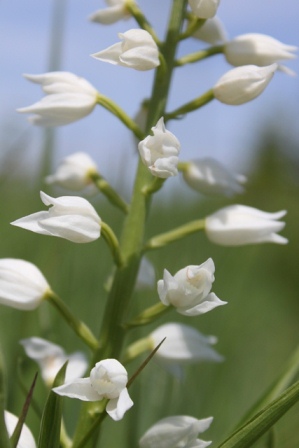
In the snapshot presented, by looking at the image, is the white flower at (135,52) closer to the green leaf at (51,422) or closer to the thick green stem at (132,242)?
the thick green stem at (132,242)

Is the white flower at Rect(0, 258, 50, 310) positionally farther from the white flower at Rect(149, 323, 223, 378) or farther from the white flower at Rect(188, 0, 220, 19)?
the white flower at Rect(188, 0, 220, 19)

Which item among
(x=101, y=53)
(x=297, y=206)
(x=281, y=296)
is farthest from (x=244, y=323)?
(x=297, y=206)

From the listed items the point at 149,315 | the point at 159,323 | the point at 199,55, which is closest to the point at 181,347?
the point at 149,315

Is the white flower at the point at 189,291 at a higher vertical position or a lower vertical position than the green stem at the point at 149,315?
higher

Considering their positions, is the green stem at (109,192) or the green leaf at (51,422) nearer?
the green leaf at (51,422)

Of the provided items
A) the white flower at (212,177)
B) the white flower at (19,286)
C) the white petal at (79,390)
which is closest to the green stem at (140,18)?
the white flower at (212,177)

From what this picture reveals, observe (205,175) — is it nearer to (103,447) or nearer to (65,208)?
(65,208)
